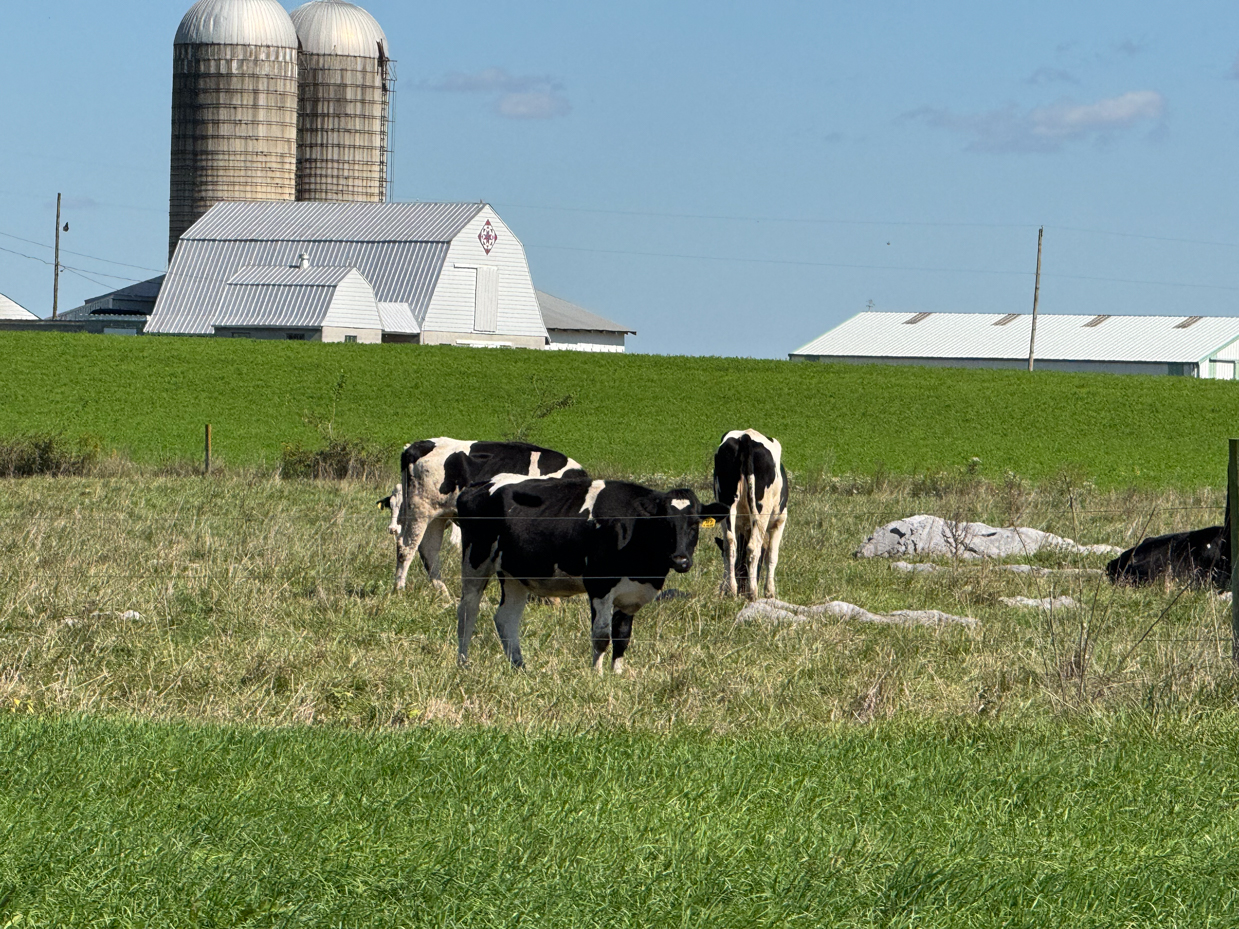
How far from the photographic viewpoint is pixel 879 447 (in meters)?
37.4

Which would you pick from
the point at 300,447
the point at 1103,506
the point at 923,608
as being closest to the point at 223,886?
the point at 923,608

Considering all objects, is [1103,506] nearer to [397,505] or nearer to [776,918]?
[397,505]

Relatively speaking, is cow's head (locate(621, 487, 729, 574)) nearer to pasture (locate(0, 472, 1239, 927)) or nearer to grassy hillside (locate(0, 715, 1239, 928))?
pasture (locate(0, 472, 1239, 927))

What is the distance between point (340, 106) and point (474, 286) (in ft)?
49.0

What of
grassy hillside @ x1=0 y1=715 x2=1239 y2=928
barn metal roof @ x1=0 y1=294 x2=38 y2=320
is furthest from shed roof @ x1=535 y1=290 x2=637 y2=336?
grassy hillside @ x1=0 y1=715 x2=1239 y2=928

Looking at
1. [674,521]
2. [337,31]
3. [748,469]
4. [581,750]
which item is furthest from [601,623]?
[337,31]

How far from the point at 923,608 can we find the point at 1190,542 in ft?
12.3

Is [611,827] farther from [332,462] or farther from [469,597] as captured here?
[332,462]

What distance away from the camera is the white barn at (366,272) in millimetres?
65188

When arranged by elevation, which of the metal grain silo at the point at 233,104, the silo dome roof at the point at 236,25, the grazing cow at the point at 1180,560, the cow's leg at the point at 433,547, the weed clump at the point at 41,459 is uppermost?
the silo dome roof at the point at 236,25

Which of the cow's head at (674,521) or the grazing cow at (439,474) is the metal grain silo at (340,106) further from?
the cow's head at (674,521)

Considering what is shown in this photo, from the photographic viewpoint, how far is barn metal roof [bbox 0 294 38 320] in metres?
86.3

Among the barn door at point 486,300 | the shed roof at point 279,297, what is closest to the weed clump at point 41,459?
the shed roof at point 279,297

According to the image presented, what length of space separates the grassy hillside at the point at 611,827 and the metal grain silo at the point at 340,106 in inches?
2872
